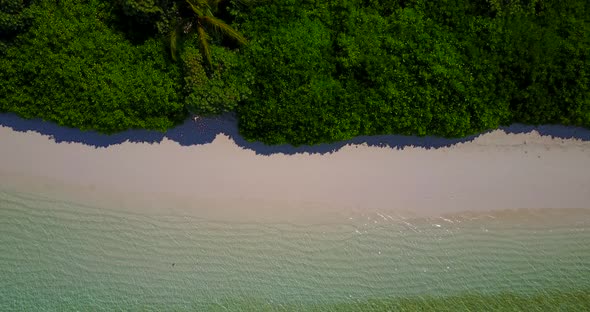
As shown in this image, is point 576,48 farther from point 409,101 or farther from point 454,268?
point 454,268

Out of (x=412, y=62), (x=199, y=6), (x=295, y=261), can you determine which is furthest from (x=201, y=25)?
(x=295, y=261)

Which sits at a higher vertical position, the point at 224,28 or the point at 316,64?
the point at 224,28

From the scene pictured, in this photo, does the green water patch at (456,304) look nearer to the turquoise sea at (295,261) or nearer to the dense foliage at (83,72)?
the turquoise sea at (295,261)

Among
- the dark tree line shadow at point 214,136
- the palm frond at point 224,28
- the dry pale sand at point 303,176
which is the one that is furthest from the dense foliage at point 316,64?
the dry pale sand at point 303,176

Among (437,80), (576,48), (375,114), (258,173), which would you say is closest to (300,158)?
(258,173)

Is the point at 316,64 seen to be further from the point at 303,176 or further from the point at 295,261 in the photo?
the point at 295,261

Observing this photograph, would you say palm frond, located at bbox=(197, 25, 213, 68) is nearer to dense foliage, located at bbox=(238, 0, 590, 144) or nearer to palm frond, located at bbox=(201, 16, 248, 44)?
palm frond, located at bbox=(201, 16, 248, 44)

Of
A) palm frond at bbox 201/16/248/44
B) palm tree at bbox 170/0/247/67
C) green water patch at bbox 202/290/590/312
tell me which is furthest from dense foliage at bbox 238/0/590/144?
green water patch at bbox 202/290/590/312
